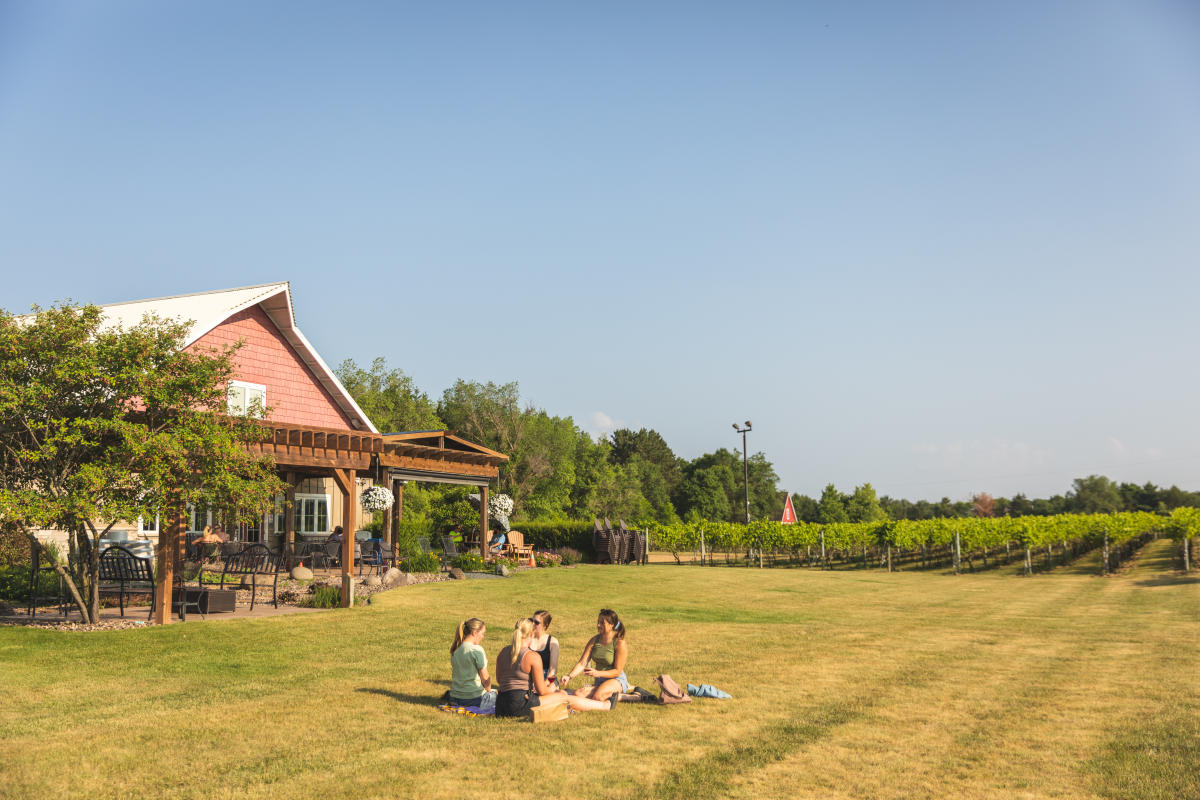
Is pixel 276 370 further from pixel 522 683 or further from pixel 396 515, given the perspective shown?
pixel 522 683

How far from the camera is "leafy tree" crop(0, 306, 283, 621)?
11.8 metres

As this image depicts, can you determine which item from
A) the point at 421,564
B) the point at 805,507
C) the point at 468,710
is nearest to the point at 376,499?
the point at 421,564

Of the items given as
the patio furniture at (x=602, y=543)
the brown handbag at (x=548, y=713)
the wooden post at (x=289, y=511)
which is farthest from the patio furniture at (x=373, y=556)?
the brown handbag at (x=548, y=713)

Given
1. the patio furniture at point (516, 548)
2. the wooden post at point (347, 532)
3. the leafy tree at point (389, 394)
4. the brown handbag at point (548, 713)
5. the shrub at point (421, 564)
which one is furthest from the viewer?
the leafy tree at point (389, 394)

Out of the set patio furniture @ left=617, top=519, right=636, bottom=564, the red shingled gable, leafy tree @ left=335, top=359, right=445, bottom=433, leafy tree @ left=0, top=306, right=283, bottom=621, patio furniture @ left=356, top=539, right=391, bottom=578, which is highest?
leafy tree @ left=335, top=359, right=445, bottom=433

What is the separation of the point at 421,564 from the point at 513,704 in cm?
1380

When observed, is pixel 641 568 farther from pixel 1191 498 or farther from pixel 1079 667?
pixel 1191 498

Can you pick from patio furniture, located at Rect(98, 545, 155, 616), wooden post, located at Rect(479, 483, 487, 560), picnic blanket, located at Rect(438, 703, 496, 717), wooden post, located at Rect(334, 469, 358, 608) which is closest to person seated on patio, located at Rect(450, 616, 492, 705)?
picnic blanket, located at Rect(438, 703, 496, 717)

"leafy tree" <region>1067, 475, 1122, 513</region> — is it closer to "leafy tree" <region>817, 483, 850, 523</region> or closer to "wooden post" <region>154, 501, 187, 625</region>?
"leafy tree" <region>817, 483, 850, 523</region>

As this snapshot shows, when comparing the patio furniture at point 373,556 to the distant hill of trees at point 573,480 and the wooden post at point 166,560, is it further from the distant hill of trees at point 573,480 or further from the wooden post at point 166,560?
the distant hill of trees at point 573,480

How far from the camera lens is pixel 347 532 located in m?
15.9

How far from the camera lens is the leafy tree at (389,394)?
2264 inches

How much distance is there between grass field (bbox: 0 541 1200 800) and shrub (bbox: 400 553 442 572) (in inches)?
231

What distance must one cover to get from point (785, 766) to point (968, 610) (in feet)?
48.7
